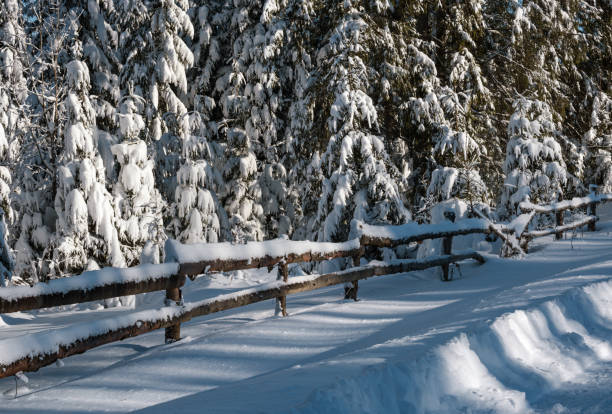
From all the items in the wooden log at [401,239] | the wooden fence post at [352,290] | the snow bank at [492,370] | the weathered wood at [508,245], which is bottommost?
the snow bank at [492,370]

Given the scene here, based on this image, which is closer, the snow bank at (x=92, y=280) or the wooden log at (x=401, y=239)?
the snow bank at (x=92, y=280)

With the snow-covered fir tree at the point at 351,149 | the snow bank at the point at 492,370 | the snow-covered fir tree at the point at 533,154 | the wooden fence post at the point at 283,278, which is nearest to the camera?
the snow bank at the point at 492,370

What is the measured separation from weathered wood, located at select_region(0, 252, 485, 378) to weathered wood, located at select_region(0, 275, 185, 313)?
0.31 metres

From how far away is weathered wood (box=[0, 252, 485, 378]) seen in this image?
12.1ft

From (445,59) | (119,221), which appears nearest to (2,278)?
(119,221)

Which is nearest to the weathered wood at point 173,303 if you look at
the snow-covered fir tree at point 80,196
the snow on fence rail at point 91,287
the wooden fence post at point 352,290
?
the snow on fence rail at point 91,287

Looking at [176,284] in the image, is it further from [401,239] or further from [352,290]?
[401,239]

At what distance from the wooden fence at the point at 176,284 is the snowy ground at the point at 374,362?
34 cm

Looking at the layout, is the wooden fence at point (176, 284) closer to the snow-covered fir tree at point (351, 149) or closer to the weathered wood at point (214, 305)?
the weathered wood at point (214, 305)

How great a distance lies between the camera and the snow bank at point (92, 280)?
3.73 metres

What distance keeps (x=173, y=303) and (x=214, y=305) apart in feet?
1.46

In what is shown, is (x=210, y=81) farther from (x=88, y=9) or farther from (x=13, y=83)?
(x=13, y=83)

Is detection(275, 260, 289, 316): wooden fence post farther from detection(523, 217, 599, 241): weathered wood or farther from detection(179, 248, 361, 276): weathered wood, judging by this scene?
detection(523, 217, 599, 241): weathered wood

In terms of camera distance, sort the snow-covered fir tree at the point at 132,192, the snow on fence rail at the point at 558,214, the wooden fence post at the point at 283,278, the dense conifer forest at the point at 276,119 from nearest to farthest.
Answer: the wooden fence post at the point at 283,278
the snow on fence rail at the point at 558,214
the dense conifer forest at the point at 276,119
the snow-covered fir tree at the point at 132,192
